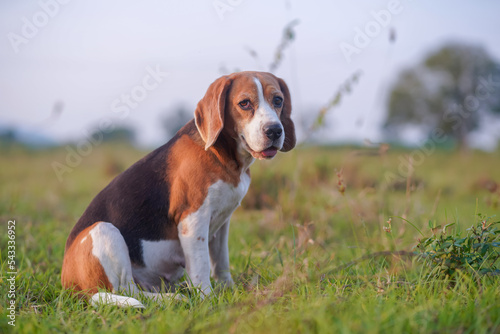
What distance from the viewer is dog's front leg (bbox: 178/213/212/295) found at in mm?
3174

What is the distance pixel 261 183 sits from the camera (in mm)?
6559

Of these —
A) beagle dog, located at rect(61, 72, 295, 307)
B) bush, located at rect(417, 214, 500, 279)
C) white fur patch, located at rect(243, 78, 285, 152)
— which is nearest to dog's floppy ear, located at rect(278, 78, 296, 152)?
beagle dog, located at rect(61, 72, 295, 307)

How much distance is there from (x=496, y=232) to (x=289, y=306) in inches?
57.4

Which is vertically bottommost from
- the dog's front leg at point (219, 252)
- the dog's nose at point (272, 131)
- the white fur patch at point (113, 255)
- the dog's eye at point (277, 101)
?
the dog's front leg at point (219, 252)

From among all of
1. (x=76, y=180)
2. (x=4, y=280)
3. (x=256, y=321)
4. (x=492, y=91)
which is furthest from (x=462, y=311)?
(x=492, y=91)

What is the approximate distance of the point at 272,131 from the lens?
303 cm

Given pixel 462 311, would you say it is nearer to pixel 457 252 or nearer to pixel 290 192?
pixel 457 252

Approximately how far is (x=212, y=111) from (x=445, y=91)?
2766 centimetres

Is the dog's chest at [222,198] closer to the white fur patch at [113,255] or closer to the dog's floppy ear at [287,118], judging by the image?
the dog's floppy ear at [287,118]

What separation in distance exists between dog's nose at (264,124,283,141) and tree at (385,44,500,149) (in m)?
22.9

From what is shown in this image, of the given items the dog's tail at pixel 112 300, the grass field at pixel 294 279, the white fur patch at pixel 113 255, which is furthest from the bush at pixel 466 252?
the white fur patch at pixel 113 255

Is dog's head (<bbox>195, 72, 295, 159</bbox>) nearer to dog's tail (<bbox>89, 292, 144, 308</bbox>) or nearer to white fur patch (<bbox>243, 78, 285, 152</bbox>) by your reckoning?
white fur patch (<bbox>243, 78, 285, 152</bbox>)

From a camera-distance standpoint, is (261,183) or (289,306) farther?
(261,183)

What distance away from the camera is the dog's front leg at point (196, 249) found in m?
3.17
